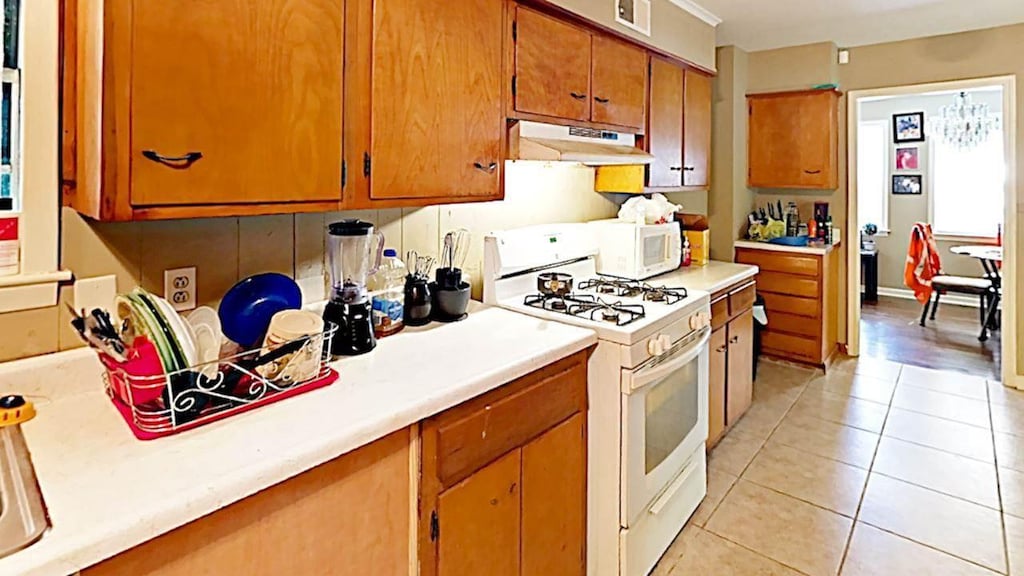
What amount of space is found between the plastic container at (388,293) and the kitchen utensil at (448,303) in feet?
0.39

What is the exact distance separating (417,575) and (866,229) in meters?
7.41

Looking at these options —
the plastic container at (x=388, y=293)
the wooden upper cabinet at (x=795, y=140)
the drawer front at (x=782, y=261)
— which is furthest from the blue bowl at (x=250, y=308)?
the wooden upper cabinet at (x=795, y=140)

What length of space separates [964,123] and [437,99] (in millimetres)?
6347

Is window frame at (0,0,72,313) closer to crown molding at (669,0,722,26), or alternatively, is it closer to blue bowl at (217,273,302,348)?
blue bowl at (217,273,302,348)

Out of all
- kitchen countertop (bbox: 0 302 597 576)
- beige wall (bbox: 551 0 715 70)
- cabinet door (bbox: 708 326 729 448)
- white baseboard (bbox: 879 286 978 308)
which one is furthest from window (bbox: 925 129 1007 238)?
kitchen countertop (bbox: 0 302 597 576)

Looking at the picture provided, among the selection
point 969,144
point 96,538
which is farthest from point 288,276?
point 969,144

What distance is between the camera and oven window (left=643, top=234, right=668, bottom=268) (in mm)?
2812

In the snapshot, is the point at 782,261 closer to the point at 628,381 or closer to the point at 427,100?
the point at 628,381

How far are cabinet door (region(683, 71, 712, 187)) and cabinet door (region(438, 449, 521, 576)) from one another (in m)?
2.27

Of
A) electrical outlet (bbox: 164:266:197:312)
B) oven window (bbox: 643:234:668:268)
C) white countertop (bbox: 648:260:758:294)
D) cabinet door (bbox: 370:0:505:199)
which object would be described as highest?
cabinet door (bbox: 370:0:505:199)

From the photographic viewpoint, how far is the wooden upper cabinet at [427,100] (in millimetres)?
1589

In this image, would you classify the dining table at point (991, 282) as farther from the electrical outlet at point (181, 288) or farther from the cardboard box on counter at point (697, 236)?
the electrical outlet at point (181, 288)

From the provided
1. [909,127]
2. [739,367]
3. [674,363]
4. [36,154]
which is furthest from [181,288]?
[909,127]

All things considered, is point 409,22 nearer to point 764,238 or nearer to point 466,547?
point 466,547
